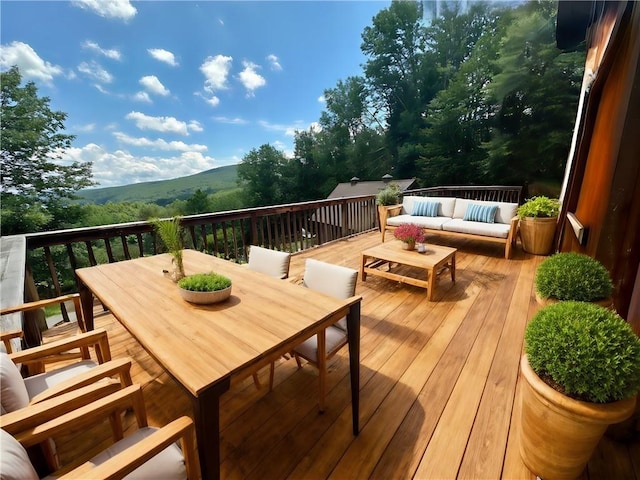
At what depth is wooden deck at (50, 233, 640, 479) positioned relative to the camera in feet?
4.36

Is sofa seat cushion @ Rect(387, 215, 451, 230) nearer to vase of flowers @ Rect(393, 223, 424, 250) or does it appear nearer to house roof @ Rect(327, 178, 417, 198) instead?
vase of flowers @ Rect(393, 223, 424, 250)

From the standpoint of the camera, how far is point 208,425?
0.89 m

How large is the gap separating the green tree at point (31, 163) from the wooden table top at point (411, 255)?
1589 centimetres

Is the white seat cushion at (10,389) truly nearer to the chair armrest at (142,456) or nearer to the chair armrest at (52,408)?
the chair armrest at (52,408)

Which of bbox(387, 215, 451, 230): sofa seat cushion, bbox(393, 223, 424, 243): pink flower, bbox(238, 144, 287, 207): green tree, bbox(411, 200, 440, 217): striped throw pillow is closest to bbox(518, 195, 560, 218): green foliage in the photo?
bbox(387, 215, 451, 230): sofa seat cushion

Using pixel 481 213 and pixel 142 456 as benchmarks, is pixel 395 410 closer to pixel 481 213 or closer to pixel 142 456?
pixel 142 456

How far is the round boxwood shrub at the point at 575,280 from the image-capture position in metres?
1.63

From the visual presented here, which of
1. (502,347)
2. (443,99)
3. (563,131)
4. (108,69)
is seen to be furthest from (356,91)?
(502,347)

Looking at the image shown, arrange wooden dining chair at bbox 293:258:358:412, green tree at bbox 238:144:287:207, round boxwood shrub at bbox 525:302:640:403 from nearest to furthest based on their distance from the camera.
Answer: round boxwood shrub at bbox 525:302:640:403 < wooden dining chair at bbox 293:258:358:412 < green tree at bbox 238:144:287:207

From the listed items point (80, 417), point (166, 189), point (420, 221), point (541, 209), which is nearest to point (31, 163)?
point (166, 189)

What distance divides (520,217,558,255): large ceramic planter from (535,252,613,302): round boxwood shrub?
313cm

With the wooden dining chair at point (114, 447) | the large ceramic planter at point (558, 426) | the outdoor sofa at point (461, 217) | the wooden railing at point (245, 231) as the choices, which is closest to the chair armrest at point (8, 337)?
the wooden dining chair at point (114, 447)

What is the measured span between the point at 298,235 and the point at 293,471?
3.77 metres

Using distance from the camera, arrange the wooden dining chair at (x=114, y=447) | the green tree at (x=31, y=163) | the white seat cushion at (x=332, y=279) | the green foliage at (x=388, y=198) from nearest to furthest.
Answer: the wooden dining chair at (x=114, y=447)
the white seat cushion at (x=332, y=279)
the green foliage at (x=388, y=198)
the green tree at (x=31, y=163)
